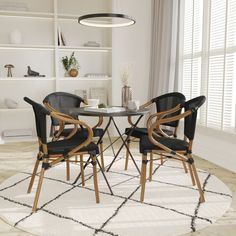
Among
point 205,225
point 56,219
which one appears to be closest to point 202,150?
point 205,225

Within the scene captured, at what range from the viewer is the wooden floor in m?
2.12

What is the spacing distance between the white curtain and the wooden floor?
1.07 metres

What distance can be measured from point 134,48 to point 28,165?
2.85m

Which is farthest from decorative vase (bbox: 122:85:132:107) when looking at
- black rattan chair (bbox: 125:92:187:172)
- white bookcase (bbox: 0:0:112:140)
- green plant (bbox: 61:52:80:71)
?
green plant (bbox: 61:52:80:71)

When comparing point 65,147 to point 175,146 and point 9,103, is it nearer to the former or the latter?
point 175,146

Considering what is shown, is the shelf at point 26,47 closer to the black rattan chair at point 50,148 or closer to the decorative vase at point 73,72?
the decorative vase at point 73,72

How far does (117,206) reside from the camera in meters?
2.52

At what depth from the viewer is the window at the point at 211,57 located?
145 inches

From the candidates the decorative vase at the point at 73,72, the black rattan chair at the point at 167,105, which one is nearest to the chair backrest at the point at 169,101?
the black rattan chair at the point at 167,105

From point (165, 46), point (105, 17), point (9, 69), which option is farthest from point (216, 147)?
point (9, 69)

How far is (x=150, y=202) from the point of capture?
102 inches

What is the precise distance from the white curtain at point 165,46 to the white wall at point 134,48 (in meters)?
0.39

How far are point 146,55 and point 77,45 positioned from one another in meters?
1.21

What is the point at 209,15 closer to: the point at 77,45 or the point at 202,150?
the point at 202,150
